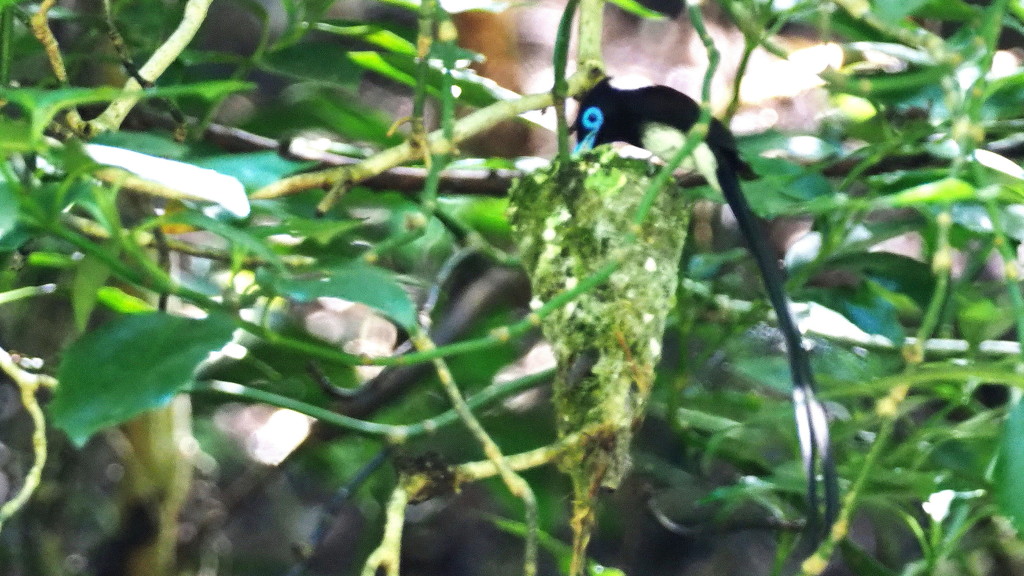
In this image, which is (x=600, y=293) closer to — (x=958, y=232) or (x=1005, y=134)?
(x=958, y=232)

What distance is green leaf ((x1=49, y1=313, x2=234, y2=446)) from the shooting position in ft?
1.63

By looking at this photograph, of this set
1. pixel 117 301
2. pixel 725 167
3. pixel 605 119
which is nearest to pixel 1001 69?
pixel 725 167

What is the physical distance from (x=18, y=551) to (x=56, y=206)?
121cm

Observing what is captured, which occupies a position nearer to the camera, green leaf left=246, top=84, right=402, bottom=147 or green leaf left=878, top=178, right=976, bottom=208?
green leaf left=878, top=178, right=976, bottom=208

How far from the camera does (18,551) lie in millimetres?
1443

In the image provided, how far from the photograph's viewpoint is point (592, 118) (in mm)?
987

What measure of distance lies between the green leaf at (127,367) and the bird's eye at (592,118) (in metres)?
0.53

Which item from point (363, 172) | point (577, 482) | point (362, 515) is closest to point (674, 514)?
point (362, 515)

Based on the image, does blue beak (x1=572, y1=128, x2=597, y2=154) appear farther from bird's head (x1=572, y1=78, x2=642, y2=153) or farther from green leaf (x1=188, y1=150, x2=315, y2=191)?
green leaf (x1=188, y1=150, x2=315, y2=191)

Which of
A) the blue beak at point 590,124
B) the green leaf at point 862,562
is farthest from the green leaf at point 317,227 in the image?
the green leaf at point 862,562

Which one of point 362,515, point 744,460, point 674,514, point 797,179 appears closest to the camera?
point 797,179

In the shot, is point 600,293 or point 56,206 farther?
point 600,293

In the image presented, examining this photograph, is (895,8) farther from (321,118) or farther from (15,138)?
(321,118)

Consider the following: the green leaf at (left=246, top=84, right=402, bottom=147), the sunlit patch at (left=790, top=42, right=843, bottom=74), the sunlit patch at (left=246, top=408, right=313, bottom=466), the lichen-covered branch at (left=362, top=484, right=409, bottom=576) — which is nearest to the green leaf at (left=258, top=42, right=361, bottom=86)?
the green leaf at (left=246, top=84, right=402, bottom=147)
